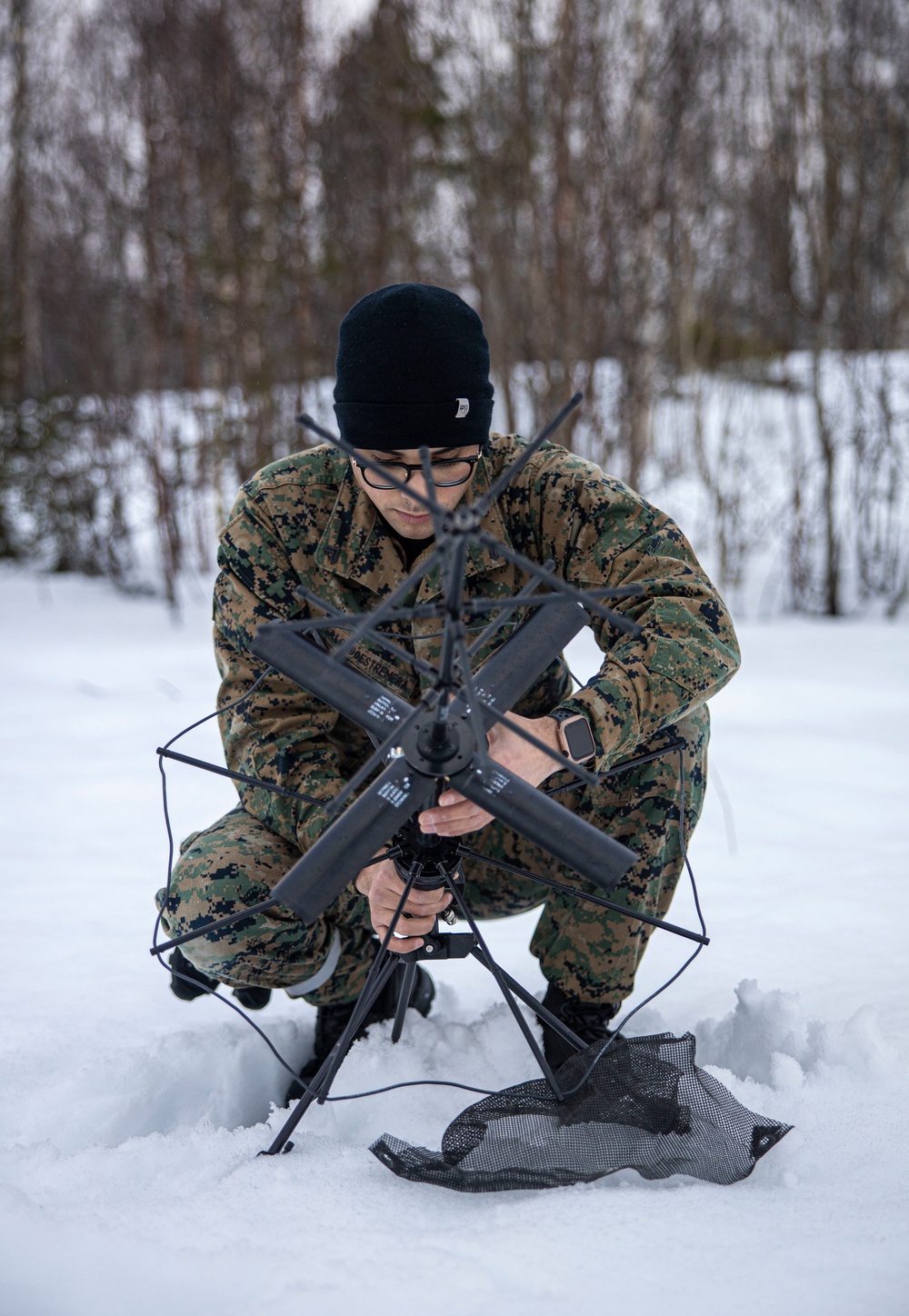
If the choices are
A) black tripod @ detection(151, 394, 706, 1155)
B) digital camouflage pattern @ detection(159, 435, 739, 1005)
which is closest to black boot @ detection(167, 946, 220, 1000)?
digital camouflage pattern @ detection(159, 435, 739, 1005)

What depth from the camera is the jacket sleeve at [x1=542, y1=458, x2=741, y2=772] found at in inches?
63.1

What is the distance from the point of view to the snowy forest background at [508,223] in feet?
17.9

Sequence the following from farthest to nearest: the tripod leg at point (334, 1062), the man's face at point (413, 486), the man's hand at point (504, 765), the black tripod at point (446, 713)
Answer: the man's face at point (413, 486)
the tripod leg at point (334, 1062)
the man's hand at point (504, 765)
the black tripod at point (446, 713)

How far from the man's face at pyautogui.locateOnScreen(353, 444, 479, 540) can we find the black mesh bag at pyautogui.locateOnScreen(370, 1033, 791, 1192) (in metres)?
0.88

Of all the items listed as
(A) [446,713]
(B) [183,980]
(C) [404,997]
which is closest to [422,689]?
(C) [404,997]

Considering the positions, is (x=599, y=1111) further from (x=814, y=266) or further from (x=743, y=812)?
(x=814, y=266)

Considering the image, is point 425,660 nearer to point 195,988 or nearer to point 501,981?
point 501,981

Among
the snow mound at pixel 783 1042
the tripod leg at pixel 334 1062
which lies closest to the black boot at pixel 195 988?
the tripod leg at pixel 334 1062

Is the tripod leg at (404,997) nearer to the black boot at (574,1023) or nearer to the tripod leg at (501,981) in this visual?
the tripod leg at (501,981)

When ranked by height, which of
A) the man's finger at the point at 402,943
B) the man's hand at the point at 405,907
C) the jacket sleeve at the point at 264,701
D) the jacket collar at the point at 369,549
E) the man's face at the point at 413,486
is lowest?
the man's finger at the point at 402,943

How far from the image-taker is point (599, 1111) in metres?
1.54

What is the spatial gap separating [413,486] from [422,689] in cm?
41

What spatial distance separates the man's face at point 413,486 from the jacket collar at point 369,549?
11 cm

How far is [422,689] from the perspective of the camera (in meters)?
1.94
